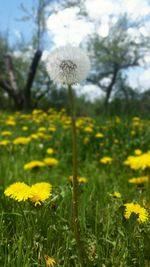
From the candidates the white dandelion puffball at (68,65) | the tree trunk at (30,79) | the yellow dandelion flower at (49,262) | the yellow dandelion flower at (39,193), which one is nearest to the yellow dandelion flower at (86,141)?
the yellow dandelion flower at (39,193)

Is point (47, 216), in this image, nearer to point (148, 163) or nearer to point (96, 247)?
point (96, 247)

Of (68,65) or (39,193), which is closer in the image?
(68,65)

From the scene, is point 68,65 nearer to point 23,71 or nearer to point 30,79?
point 30,79

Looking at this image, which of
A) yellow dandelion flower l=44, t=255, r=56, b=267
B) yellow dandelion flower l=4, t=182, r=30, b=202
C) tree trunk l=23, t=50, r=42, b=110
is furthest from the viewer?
tree trunk l=23, t=50, r=42, b=110

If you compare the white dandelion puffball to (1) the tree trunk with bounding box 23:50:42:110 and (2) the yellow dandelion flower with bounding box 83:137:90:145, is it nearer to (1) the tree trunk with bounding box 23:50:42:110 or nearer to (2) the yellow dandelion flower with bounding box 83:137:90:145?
(2) the yellow dandelion flower with bounding box 83:137:90:145

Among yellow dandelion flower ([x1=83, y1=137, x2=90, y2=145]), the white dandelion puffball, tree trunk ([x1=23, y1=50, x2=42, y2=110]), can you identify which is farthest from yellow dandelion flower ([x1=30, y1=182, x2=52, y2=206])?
tree trunk ([x1=23, y1=50, x2=42, y2=110])

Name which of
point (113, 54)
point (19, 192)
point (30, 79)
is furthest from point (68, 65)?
point (113, 54)

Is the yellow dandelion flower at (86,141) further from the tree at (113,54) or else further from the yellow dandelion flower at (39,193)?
the tree at (113,54)
